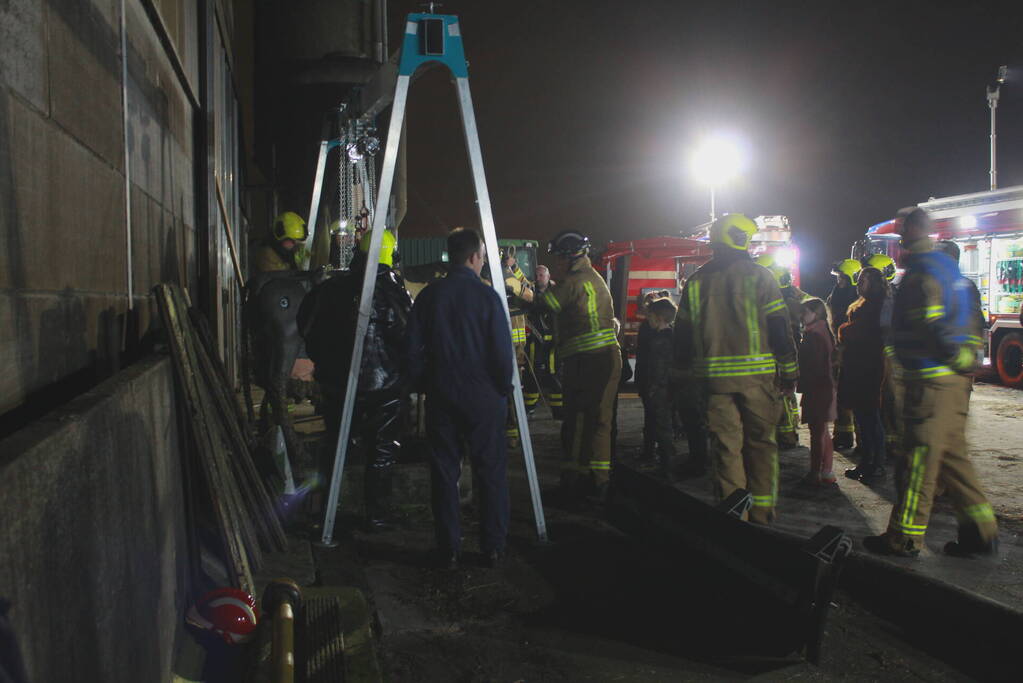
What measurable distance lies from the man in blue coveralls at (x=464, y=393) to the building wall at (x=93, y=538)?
A: 2.00 meters

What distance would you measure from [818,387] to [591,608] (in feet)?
12.0

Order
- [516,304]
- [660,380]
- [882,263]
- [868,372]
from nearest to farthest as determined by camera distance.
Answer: [868,372] < [660,380] < [516,304] < [882,263]

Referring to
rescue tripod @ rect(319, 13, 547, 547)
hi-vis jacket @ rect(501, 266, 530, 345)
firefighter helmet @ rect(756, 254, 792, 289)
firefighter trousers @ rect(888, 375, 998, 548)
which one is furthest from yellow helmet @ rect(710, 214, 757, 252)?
firefighter helmet @ rect(756, 254, 792, 289)

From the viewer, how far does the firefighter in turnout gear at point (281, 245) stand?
26.8 ft

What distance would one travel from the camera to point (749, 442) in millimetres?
5492

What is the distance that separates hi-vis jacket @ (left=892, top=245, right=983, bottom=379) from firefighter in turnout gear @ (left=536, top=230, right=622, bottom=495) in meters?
2.32

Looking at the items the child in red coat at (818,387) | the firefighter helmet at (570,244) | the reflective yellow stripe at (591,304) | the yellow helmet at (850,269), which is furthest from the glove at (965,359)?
the yellow helmet at (850,269)

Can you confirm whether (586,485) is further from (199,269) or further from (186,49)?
(186,49)

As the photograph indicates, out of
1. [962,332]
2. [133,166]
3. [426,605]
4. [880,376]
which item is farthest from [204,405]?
[880,376]

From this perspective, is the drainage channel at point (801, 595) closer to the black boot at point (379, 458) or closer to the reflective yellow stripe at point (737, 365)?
the reflective yellow stripe at point (737, 365)

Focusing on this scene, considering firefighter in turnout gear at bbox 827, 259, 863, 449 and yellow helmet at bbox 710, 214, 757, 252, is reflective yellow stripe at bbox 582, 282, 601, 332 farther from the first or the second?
firefighter in turnout gear at bbox 827, 259, 863, 449

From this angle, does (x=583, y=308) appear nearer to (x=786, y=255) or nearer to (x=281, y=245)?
(x=281, y=245)

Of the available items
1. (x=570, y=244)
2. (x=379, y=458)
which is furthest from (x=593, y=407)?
(x=379, y=458)

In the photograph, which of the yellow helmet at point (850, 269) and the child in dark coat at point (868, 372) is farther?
the yellow helmet at point (850, 269)
